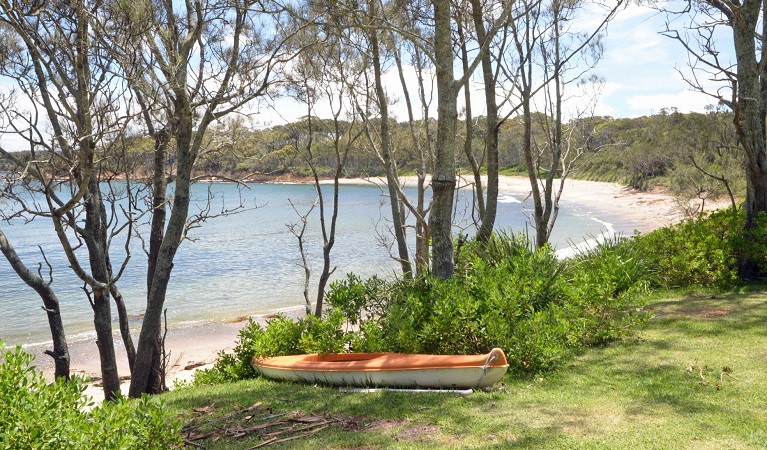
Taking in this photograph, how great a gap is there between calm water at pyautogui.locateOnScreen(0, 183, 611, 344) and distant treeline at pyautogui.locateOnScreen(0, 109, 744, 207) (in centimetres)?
134

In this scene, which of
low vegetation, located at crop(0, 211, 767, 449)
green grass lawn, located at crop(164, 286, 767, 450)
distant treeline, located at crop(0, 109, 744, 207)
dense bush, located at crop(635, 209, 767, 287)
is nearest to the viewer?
low vegetation, located at crop(0, 211, 767, 449)

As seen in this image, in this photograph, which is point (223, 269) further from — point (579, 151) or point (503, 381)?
point (503, 381)

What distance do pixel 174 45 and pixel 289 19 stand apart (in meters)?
2.29

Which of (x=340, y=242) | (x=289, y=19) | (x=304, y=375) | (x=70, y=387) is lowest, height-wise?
(x=340, y=242)

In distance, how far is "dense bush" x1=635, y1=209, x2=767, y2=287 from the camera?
27.7 ft

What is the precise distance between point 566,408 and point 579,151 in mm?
8400

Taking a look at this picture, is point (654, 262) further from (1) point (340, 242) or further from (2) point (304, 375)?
(1) point (340, 242)

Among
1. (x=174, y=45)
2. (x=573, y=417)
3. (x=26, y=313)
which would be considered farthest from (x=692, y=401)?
(x=26, y=313)

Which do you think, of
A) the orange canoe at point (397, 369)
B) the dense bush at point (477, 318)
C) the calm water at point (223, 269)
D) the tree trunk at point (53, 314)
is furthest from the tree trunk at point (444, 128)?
the tree trunk at point (53, 314)

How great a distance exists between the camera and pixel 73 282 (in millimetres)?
23016

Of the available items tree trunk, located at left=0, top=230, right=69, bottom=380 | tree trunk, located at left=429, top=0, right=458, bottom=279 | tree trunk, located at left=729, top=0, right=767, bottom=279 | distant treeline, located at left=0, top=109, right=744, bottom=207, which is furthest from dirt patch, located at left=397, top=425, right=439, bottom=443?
tree trunk, located at left=729, top=0, right=767, bottom=279

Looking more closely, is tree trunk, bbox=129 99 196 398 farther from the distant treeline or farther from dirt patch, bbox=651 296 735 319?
dirt patch, bbox=651 296 735 319

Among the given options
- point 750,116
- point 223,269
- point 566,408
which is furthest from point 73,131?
point 223,269

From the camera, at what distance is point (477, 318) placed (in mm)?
5707
